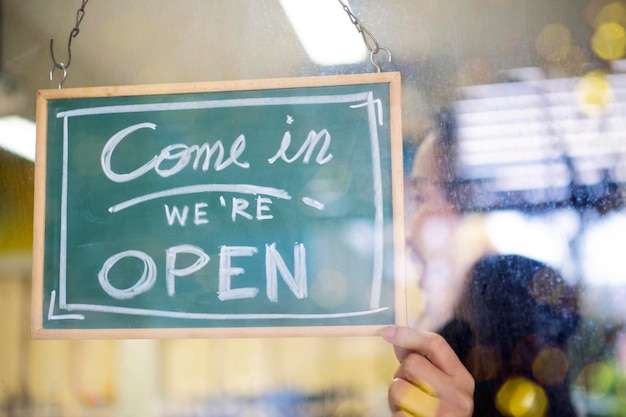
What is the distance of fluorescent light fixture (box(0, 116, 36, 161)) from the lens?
61.2 inches

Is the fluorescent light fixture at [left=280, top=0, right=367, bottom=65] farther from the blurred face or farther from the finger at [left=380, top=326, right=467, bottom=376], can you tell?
the finger at [left=380, top=326, right=467, bottom=376]

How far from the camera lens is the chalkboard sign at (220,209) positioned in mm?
1321

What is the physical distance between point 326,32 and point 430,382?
2.63ft

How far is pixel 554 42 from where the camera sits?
4.83ft

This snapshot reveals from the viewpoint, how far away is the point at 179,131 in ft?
4.60

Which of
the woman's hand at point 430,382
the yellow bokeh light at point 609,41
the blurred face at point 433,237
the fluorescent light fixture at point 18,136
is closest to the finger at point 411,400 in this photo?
the woman's hand at point 430,382

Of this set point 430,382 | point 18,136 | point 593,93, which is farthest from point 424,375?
point 18,136

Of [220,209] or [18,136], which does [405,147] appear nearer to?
[220,209]

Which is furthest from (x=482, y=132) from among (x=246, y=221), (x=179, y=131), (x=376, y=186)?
(x=179, y=131)

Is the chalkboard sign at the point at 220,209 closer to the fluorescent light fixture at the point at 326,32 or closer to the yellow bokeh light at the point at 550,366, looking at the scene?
the fluorescent light fixture at the point at 326,32

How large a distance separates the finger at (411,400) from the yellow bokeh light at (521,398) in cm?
17

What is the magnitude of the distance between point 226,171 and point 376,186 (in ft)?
1.01

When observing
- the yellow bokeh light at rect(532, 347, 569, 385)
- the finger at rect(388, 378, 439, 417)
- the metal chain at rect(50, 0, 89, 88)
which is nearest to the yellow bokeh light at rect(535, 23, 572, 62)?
the yellow bokeh light at rect(532, 347, 569, 385)

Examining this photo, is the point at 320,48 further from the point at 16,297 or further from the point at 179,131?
the point at 16,297
